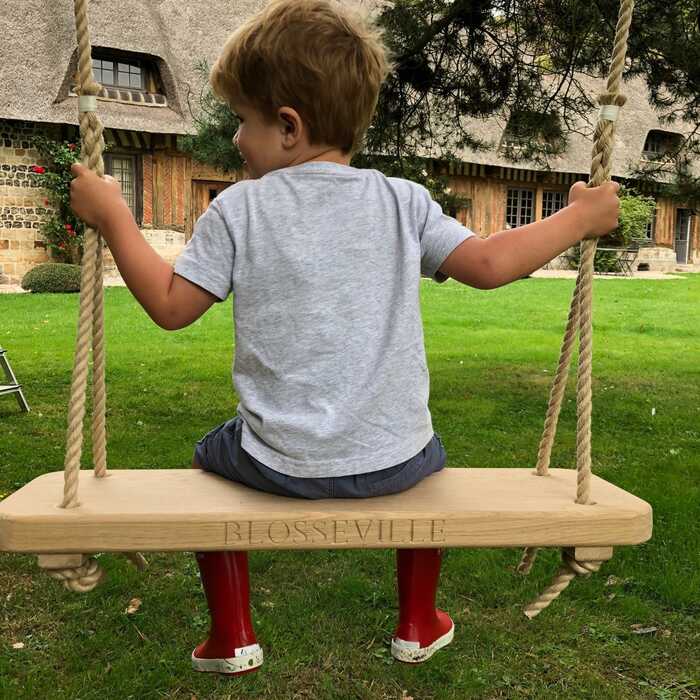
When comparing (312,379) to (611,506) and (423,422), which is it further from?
(611,506)

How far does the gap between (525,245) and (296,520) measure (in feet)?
2.48

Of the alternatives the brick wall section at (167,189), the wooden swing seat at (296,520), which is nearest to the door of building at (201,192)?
the brick wall section at (167,189)

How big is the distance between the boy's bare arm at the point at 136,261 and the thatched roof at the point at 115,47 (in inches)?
565

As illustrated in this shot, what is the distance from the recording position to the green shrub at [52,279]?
48.7 feet

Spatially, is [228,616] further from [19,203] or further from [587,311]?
[19,203]

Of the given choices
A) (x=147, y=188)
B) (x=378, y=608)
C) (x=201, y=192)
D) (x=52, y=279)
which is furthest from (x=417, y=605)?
(x=201, y=192)

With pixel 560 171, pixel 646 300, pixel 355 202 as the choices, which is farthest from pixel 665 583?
pixel 560 171

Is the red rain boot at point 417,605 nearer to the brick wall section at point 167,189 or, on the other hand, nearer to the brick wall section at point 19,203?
the brick wall section at point 19,203

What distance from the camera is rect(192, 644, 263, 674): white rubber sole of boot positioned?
74.9 inches

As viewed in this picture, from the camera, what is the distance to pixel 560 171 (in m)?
23.0

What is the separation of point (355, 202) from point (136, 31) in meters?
17.8

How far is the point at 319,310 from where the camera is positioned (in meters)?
1.68

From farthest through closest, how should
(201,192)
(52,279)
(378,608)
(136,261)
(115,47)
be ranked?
(201,192)
(115,47)
(52,279)
(378,608)
(136,261)

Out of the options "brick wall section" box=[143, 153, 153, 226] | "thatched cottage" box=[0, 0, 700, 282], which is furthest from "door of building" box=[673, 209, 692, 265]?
"brick wall section" box=[143, 153, 153, 226]
